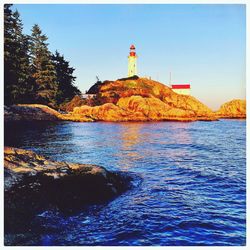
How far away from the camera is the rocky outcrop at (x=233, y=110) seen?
7675 centimetres

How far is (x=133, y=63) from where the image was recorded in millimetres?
87688

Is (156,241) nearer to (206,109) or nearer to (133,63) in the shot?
(206,109)

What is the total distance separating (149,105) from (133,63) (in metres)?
31.9

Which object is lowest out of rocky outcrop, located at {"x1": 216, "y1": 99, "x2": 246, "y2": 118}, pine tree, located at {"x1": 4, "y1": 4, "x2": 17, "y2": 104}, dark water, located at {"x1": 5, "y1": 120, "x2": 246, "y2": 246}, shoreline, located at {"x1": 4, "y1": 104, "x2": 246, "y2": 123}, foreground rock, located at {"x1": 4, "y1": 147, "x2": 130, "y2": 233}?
dark water, located at {"x1": 5, "y1": 120, "x2": 246, "y2": 246}

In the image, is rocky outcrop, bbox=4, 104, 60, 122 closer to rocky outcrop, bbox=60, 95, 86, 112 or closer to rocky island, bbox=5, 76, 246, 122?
rocky island, bbox=5, 76, 246, 122

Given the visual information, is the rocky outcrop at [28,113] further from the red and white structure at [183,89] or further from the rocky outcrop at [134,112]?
the red and white structure at [183,89]

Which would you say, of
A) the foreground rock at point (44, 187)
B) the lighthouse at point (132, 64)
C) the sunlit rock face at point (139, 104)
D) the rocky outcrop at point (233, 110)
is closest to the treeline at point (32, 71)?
the sunlit rock face at point (139, 104)

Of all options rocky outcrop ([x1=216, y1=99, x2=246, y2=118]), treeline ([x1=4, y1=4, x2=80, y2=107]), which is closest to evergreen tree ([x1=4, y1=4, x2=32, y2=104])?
treeline ([x1=4, y1=4, x2=80, y2=107])

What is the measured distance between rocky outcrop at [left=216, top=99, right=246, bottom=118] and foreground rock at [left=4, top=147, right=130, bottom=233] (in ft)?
239

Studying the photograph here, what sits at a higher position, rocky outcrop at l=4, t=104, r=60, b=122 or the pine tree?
the pine tree

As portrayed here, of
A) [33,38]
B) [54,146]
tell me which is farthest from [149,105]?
[54,146]

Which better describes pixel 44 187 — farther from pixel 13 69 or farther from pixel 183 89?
pixel 183 89

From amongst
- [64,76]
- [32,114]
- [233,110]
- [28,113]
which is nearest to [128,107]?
[64,76]

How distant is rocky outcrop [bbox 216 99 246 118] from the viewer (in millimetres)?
76750
